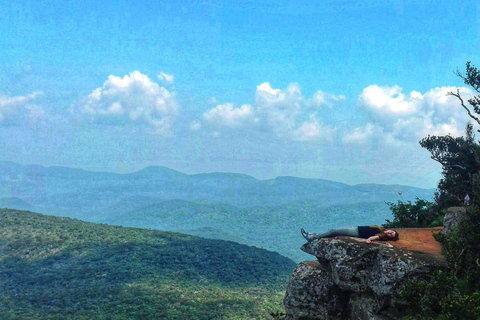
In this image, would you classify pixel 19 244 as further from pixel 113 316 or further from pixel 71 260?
pixel 113 316

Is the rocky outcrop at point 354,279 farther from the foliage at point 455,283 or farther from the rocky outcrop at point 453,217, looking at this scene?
the rocky outcrop at point 453,217

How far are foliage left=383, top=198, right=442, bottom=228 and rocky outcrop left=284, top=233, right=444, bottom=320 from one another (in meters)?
13.1

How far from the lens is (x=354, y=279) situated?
1686 centimetres

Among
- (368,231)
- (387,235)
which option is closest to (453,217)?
(387,235)

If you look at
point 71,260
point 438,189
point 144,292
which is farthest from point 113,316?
point 438,189

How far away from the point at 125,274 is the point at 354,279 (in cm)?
8813

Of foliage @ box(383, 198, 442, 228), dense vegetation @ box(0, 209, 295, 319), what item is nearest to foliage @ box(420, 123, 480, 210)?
foliage @ box(383, 198, 442, 228)

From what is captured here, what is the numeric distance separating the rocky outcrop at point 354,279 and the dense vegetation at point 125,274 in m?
47.3

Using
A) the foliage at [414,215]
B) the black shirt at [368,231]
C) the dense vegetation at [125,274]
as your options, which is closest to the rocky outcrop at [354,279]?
the black shirt at [368,231]

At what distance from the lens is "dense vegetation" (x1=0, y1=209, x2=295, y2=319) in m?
72.9

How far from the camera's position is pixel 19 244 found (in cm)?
10306

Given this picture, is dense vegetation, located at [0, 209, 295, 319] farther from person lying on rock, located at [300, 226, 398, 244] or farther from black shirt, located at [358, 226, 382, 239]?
black shirt, located at [358, 226, 382, 239]

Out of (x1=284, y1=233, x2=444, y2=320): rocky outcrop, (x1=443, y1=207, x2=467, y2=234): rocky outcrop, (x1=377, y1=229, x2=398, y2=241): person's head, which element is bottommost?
(x1=284, y1=233, x2=444, y2=320): rocky outcrop

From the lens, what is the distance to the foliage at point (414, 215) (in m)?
29.2
